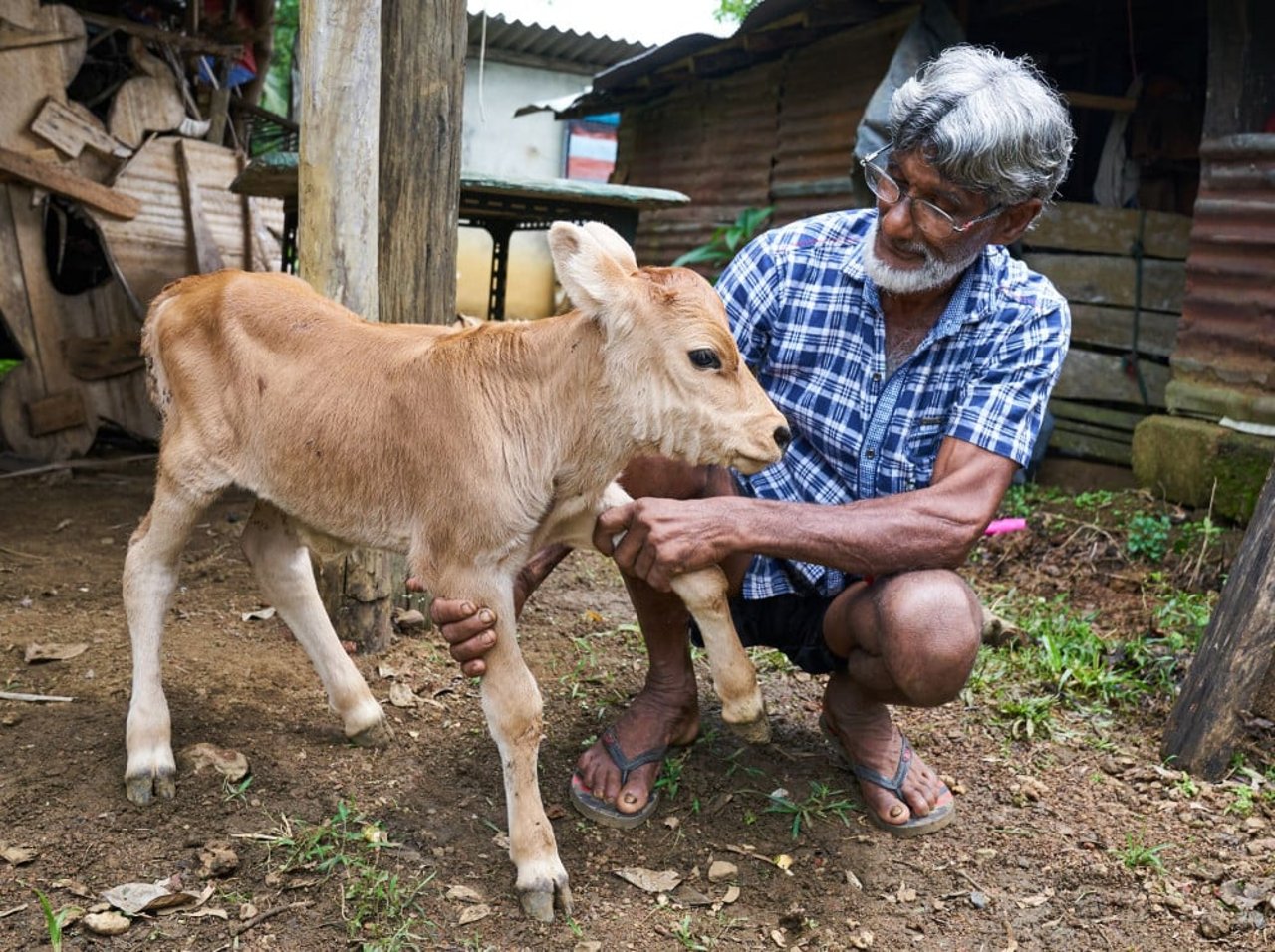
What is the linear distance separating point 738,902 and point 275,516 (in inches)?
68.9

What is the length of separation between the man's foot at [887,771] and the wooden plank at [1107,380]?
16.1ft

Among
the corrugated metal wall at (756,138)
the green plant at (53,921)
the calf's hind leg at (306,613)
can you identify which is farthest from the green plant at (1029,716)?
the corrugated metal wall at (756,138)

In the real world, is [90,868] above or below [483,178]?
below

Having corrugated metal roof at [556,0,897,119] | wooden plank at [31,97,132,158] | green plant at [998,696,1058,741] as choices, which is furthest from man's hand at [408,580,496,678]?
corrugated metal roof at [556,0,897,119]

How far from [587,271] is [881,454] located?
1146mm

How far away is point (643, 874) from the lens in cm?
295

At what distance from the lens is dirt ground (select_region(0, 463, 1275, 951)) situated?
2707 millimetres

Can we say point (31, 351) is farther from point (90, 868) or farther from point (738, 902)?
point (738, 902)

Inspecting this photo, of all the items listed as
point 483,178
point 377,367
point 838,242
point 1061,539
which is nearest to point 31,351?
point 483,178

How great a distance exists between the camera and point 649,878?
2936 millimetres

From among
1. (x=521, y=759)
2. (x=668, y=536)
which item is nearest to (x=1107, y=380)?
(x=668, y=536)

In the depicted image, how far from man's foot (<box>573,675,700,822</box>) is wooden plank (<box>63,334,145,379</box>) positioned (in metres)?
4.91

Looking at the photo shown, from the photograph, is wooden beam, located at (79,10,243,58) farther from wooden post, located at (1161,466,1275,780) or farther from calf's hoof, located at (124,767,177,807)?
wooden post, located at (1161,466,1275,780)

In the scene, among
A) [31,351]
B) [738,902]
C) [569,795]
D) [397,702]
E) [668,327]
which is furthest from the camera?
[31,351]
